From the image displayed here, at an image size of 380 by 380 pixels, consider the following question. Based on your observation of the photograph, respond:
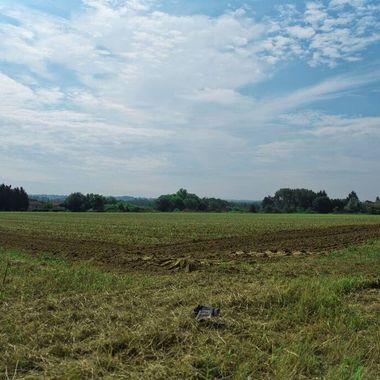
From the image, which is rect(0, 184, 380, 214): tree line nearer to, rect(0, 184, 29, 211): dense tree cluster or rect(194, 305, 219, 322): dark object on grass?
rect(0, 184, 29, 211): dense tree cluster

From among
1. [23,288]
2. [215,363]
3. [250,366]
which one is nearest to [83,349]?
[215,363]

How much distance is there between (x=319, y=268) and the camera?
1391cm

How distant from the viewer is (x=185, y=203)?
141 meters

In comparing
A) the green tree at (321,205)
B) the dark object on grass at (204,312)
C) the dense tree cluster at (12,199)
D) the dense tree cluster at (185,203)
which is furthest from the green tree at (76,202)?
the dark object on grass at (204,312)

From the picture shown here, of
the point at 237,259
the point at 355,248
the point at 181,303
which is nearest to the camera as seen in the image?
the point at 181,303

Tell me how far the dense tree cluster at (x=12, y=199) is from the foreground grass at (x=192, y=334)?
12248cm

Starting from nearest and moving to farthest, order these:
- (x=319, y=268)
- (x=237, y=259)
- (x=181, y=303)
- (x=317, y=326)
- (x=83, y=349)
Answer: (x=83, y=349) < (x=317, y=326) < (x=181, y=303) < (x=319, y=268) < (x=237, y=259)

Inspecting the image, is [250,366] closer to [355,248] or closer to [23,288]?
[23,288]

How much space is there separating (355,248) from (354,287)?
43.1 ft

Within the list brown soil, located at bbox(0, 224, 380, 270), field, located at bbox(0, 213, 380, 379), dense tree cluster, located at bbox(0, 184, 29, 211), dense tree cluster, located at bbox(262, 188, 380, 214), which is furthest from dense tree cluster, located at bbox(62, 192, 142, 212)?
field, located at bbox(0, 213, 380, 379)

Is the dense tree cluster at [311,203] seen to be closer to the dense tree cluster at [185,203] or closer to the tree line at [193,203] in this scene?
the tree line at [193,203]

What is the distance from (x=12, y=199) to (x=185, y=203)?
1946 inches

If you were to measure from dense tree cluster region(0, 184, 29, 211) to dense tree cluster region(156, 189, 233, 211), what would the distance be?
37.0m

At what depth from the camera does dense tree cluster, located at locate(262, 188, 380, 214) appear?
126 meters
